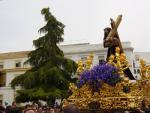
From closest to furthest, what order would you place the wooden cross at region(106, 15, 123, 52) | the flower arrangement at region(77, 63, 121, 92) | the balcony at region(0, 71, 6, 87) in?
the flower arrangement at region(77, 63, 121, 92), the wooden cross at region(106, 15, 123, 52), the balcony at region(0, 71, 6, 87)

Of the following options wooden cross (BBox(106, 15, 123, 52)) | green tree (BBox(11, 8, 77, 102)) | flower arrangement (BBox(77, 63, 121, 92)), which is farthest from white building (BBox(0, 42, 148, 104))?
flower arrangement (BBox(77, 63, 121, 92))

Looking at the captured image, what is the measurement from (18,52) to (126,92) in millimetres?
52690

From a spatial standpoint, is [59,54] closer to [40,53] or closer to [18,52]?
[40,53]

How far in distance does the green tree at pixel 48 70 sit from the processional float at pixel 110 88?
24812mm

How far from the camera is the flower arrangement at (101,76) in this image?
11.8 meters

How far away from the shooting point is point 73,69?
39125mm

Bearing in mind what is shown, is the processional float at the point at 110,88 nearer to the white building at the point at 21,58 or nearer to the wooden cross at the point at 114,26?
the wooden cross at the point at 114,26

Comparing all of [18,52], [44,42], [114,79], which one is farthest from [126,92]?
[18,52]

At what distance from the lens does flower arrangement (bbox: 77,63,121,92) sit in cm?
1180

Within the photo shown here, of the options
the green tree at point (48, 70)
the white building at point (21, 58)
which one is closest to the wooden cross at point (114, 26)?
the green tree at point (48, 70)

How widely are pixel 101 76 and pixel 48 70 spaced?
86.8 feet

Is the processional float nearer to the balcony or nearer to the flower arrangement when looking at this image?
the flower arrangement

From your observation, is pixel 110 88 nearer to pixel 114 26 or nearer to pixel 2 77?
pixel 114 26

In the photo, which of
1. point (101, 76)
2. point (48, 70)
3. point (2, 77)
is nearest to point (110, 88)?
point (101, 76)
